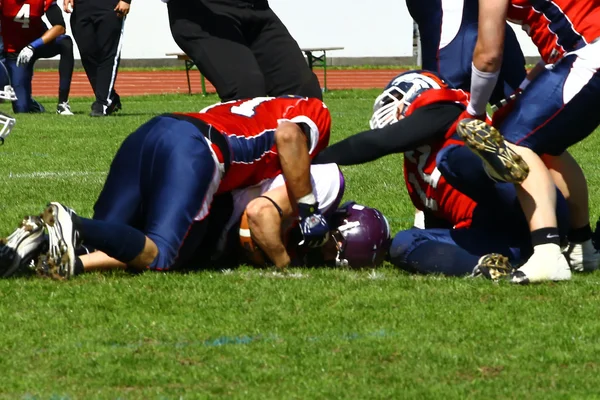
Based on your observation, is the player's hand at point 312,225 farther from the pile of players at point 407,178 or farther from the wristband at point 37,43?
→ the wristband at point 37,43

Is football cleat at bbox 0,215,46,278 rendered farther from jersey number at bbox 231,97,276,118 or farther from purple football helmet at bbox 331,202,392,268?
purple football helmet at bbox 331,202,392,268

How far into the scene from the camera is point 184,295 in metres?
4.64

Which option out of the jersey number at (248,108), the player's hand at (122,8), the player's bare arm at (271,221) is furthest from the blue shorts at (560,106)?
the player's hand at (122,8)

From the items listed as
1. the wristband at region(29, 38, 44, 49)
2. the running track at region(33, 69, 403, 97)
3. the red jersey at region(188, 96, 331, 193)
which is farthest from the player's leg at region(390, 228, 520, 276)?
the running track at region(33, 69, 403, 97)

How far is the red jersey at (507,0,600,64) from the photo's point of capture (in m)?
4.79

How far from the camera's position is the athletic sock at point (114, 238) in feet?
15.5

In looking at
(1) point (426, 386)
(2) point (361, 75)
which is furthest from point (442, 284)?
(2) point (361, 75)

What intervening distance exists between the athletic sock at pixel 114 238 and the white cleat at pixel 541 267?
1557mm

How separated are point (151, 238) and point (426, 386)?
6.08 ft

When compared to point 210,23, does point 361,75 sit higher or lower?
lower

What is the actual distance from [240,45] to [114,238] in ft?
6.70

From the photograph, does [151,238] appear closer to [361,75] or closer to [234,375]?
[234,375]

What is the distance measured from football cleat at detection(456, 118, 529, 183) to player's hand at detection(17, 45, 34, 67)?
1101cm

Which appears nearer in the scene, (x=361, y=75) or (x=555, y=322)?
(x=555, y=322)
